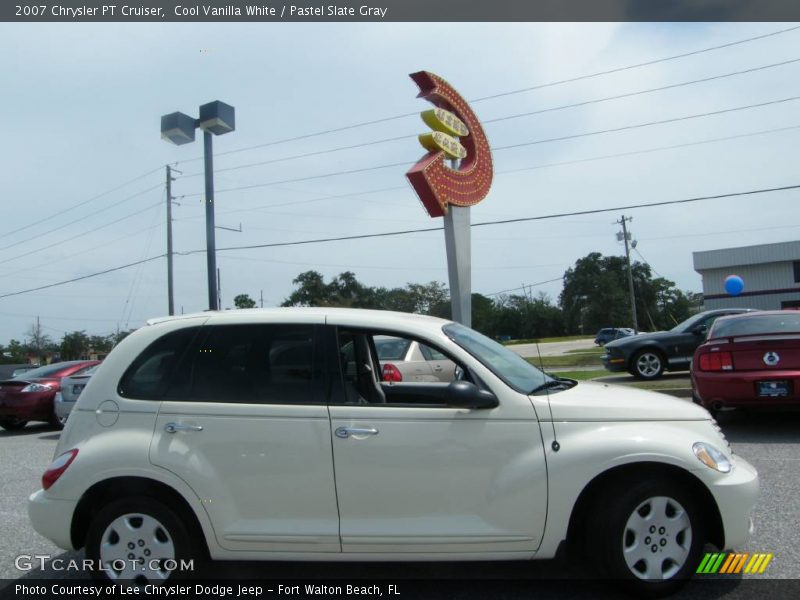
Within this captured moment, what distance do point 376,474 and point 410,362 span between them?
424 centimetres

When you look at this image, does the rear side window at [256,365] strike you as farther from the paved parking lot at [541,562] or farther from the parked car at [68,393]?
the parked car at [68,393]

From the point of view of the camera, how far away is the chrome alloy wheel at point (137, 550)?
12.4 ft

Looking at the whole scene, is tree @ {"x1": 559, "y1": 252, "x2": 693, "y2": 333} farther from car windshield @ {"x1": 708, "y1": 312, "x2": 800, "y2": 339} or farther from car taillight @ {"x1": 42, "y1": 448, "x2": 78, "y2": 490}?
car taillight @ {"x1": 42, "y1": 448, "x2": 78, "y2": 490}

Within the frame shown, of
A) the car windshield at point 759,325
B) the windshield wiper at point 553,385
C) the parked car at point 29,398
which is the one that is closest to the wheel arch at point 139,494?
the windshield wiper at point 553,385

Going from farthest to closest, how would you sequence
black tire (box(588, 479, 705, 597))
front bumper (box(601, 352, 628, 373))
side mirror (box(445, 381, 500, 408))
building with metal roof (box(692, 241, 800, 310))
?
building with metal roof (box(692, 241, 800, 310)) < front bumper (box(601, 352, 628, 373)) < side mirror (box(445, 381, 500, 408)) < black tire (box(588, 479, 705, 597))

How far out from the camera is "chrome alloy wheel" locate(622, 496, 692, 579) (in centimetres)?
362

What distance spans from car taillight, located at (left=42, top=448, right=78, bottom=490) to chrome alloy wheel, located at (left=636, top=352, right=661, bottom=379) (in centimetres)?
1308

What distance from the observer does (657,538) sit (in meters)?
3.63

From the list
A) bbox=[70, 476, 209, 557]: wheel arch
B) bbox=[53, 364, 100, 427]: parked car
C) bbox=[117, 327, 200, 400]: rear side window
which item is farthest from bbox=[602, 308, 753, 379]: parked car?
bbox=[70, 476, 209, 557]: wheel arch

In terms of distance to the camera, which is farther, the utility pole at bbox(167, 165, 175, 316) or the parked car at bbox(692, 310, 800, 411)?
the utility pole at bbox(167, 165, 175, 316)

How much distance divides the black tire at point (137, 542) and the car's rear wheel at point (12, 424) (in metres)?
10.6

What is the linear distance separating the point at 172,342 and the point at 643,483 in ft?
9.28

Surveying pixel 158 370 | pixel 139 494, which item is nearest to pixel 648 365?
pixel 158 370

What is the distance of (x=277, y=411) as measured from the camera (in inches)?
150
